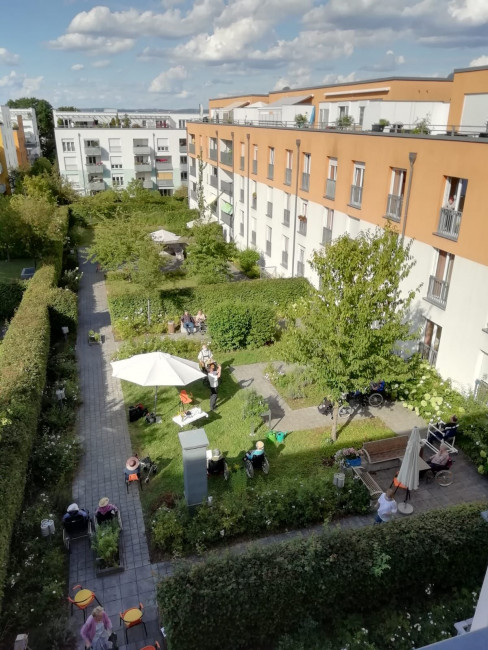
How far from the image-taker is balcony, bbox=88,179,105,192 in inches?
2256

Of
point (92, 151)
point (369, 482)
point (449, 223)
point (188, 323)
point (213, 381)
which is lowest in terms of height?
point (188, 323)

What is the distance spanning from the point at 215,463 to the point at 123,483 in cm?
242

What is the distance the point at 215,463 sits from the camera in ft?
39.1

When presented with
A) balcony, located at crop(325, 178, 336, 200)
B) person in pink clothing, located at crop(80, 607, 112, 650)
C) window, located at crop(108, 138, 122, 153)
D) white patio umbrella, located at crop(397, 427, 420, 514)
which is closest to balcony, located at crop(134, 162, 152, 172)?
window, located at crop(108, 138, 122, 153)

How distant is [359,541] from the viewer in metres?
8.17

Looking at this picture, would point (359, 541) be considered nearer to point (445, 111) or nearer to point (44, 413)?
point (44, 413)

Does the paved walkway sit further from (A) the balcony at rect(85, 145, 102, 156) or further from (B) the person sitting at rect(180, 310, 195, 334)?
(A) the balcony at rect(85, 145, 102, 156)

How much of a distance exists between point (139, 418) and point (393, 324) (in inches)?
321

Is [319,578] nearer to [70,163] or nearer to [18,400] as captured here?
[18,400]

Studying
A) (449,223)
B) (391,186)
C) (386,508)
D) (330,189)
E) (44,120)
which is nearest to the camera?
(386,508)

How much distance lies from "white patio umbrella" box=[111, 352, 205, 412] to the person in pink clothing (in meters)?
6.86

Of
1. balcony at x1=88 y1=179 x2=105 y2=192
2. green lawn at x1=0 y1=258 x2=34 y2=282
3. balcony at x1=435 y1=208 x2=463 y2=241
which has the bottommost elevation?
green lawn at x1=0 y1=258 x2=34 y2=282

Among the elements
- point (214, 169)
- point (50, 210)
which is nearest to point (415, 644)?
point (50, 210)

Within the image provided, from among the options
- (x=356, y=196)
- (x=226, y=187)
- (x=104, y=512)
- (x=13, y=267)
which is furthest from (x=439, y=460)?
(x=13, y=267)
